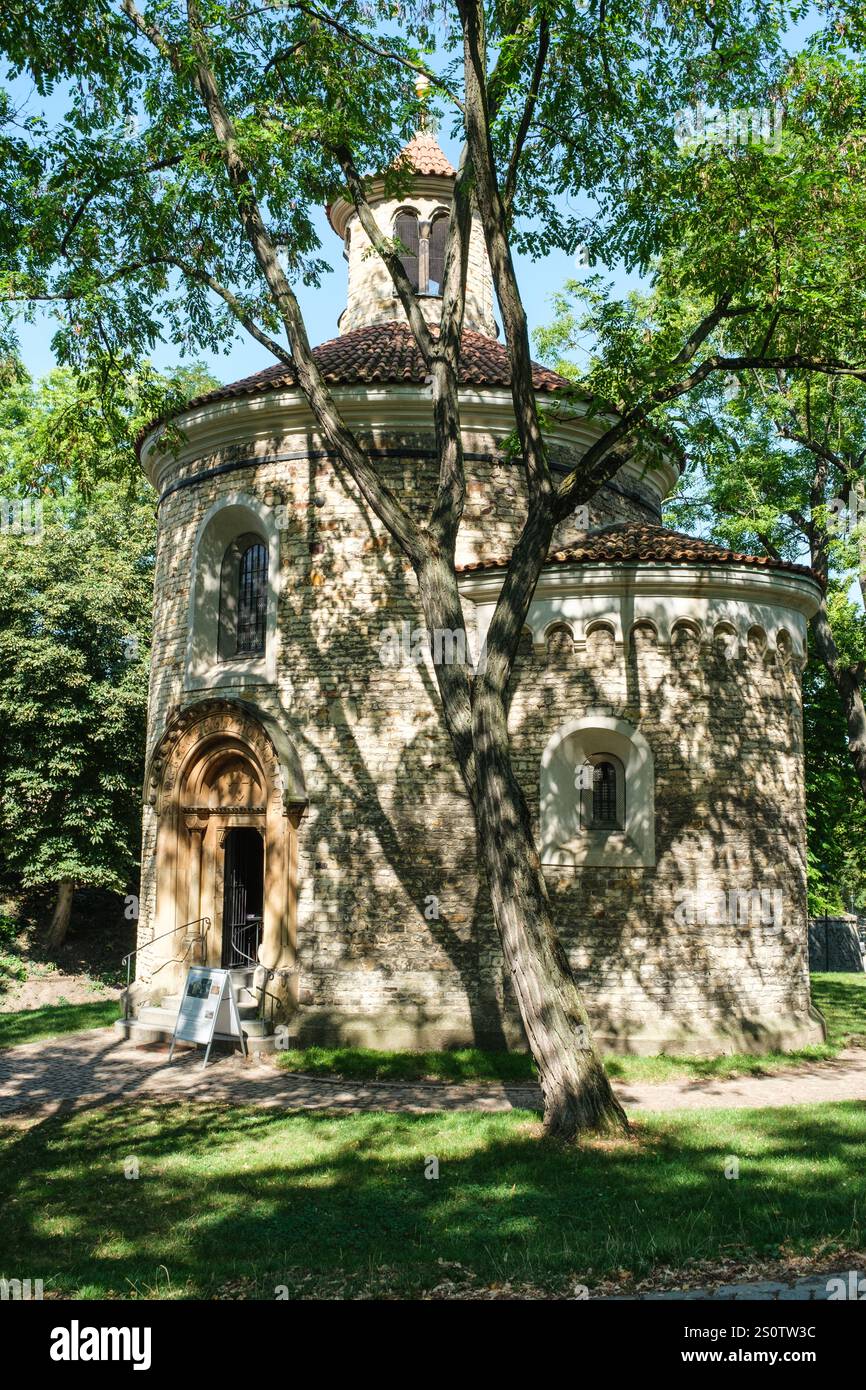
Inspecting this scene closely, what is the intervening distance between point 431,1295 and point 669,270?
9.69 m

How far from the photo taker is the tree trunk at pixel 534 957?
811cm

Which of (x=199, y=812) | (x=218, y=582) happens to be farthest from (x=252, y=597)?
(x=199, y=812)

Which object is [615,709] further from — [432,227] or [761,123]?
[432,227]

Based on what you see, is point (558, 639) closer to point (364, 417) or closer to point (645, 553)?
point (645, 553)

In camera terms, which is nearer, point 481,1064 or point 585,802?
point 481,1064

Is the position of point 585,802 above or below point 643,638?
below

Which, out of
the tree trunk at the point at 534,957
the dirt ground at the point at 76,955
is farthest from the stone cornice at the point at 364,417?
the dirt ground at the point at 76,955

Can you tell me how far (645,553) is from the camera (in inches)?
471

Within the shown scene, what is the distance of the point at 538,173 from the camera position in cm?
1042

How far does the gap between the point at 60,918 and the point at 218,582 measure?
13369mm

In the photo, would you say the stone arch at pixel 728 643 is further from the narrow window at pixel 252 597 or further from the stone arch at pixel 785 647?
the narrow window at pixel 252 597

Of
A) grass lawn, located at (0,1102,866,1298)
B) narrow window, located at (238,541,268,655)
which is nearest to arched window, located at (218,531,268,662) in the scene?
narrow window, located at (238,541,268,655)

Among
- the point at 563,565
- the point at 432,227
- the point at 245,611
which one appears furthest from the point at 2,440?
the point at 563,565

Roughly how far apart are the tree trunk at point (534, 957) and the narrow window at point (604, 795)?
3813 millimetres
